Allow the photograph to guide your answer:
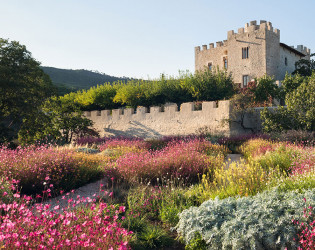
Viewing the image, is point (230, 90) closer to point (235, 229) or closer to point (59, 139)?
point (59, 139)

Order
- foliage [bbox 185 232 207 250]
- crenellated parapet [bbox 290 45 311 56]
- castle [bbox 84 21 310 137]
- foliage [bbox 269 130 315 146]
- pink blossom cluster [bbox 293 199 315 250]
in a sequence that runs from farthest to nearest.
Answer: crenellated parapet [bbox 290 45 311 56]
castle [bbox 84 21 310 137]
foliage [bbox 269 130 315 146]
foliage [bbox 185 232 207 250]
pink blossom cluster [bbox 293 199 315 250]

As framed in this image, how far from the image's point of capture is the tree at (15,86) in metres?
15.2

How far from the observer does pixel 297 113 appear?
1380 centimetres

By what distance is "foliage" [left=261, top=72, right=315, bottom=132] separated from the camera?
13.3 meters

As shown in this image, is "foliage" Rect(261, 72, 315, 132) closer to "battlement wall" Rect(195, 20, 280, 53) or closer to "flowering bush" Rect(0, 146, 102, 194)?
"flowering bush" Rect(0, 146, 102, 194)

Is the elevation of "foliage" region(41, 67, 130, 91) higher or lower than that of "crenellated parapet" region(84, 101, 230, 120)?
higher

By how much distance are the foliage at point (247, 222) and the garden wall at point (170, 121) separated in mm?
11299

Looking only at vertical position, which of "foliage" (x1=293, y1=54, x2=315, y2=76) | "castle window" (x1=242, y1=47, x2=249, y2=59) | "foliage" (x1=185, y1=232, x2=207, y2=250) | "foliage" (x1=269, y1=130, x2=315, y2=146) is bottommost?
"foliage" (x1=185, y1=232, x2=207, y2=250)

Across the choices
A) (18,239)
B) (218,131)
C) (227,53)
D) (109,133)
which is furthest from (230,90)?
(18,239)

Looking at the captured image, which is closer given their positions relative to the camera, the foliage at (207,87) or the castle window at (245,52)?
the foliage at (207,87)

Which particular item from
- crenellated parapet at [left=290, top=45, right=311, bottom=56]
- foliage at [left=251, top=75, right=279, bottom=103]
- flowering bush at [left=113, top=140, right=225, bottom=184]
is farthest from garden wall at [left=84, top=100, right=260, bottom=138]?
crenellated parapet at [left=290, top=45, right=311, bottom=56]

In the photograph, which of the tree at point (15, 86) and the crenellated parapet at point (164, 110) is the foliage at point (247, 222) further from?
the tree at point (15, 86)

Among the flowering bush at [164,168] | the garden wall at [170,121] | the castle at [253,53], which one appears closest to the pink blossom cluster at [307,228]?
the flowering bush at [164,168]

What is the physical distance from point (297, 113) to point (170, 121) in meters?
6.72
